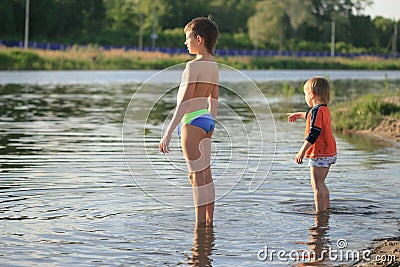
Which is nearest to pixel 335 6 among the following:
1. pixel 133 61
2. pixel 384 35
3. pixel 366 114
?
pixel 384 35

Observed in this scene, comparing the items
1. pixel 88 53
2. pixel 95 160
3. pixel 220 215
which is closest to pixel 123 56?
pixel 88 53

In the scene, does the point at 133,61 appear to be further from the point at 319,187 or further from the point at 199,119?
the point at 199,119

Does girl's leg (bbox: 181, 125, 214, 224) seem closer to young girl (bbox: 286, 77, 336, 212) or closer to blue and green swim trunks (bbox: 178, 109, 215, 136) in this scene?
blue and green swim trunks (bbox: 178, 109, 215, 136)

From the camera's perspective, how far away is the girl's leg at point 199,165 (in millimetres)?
7746

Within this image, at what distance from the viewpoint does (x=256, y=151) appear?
14.1 meters

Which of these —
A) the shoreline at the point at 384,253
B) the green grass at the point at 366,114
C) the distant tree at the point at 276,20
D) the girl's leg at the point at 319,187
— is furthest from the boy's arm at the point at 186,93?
the distant tree at the point at 276,20

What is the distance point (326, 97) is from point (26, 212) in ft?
9.90

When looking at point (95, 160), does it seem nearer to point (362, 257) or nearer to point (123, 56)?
point (362, 257)

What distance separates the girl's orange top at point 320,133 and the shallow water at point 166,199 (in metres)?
0.61

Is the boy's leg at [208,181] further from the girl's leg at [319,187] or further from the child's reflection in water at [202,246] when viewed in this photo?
the girl's leg at [319,187]

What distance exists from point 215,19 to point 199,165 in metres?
108

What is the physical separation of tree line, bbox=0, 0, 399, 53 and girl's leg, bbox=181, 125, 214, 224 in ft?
232

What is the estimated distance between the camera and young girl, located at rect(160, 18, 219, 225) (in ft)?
25.3

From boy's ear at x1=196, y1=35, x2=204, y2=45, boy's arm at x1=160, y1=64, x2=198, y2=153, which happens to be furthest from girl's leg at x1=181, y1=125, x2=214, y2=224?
boy's ear at x1=196, y1=35, x2=204, y2=45
